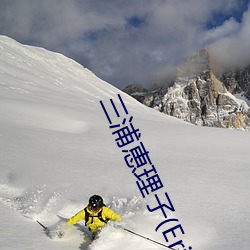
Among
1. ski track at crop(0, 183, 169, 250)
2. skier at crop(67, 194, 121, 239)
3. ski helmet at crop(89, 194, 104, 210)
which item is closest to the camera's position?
ski track at crop(0, 183, 169, 250)

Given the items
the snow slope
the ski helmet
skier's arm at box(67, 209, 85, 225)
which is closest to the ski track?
the snow slope

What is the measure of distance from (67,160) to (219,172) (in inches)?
186

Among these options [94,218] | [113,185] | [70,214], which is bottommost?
[94,218]

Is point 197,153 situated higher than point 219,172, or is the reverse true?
point 197,153

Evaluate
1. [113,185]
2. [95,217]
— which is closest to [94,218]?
[95,217]

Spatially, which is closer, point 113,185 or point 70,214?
point 70,214

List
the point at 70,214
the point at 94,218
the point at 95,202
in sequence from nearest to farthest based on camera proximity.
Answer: the point at 95,202 → the point at 94,218 → the point at 70,214

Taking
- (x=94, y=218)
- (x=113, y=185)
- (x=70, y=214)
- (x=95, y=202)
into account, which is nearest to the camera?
(x=95, y=202)

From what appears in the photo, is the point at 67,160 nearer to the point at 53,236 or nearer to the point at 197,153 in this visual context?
the point at 53,236

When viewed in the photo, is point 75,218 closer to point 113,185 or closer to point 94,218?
point 94,218

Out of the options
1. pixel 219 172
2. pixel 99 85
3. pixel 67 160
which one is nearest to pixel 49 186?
pixel 67 160

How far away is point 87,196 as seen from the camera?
7348mm

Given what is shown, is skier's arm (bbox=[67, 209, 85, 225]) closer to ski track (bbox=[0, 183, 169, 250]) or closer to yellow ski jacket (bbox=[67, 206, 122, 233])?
yellow ski jacket (bbox=[67, 206, 122, 233])

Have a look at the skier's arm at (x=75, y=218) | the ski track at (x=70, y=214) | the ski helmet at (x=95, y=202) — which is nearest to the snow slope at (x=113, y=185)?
the ski track at (x=70, y=214)
